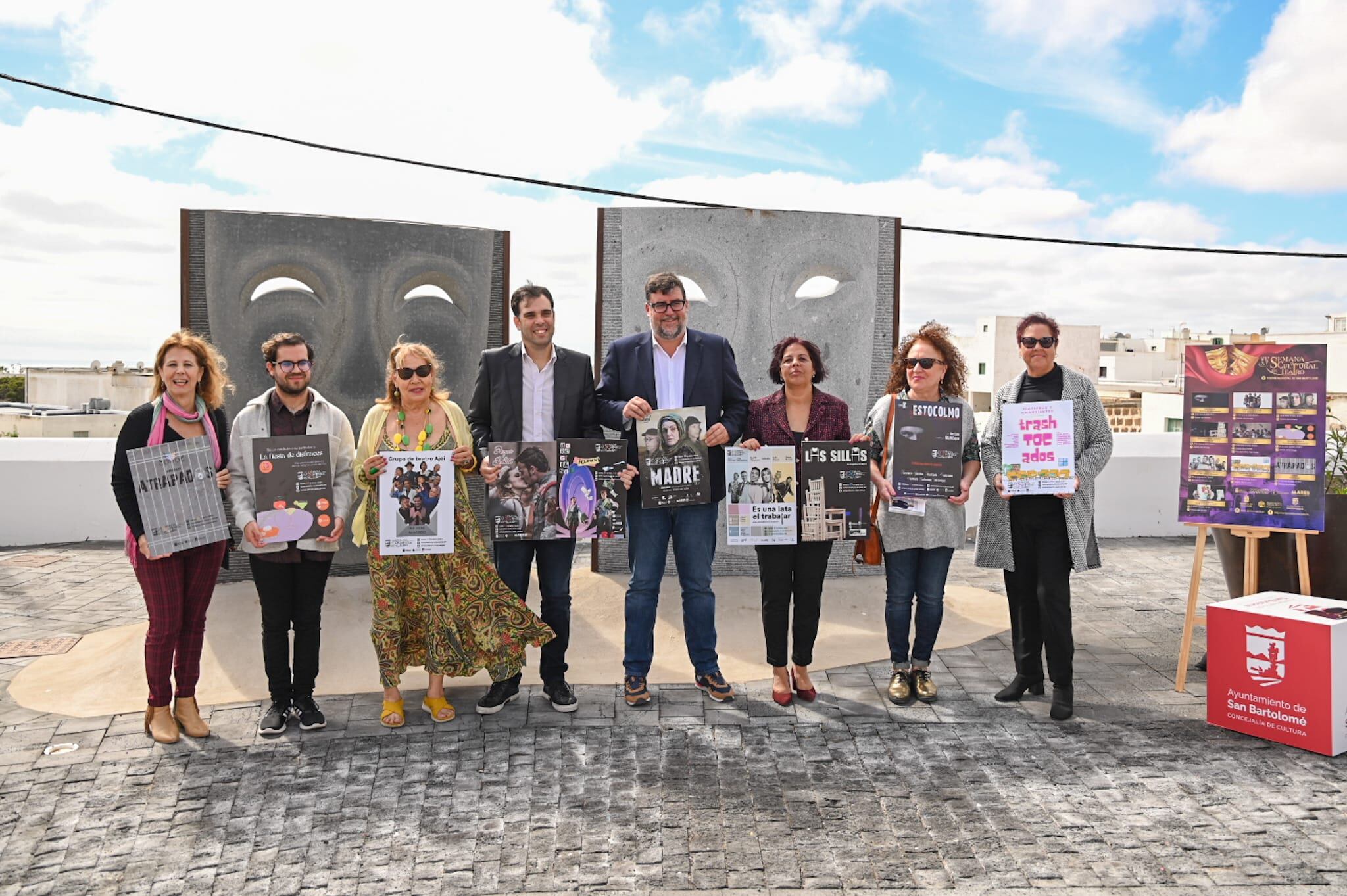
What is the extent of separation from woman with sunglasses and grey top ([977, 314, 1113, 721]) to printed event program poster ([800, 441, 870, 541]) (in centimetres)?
66

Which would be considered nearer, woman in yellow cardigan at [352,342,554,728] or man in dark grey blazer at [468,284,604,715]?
woman in yellow cardigan at [352,342,554,728]

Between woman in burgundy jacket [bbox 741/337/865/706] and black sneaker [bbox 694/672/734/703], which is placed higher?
woman in burgundy jacket [bbox 741/337/865/706]

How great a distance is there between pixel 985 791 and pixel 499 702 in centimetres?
217

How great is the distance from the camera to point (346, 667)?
5.26 metres

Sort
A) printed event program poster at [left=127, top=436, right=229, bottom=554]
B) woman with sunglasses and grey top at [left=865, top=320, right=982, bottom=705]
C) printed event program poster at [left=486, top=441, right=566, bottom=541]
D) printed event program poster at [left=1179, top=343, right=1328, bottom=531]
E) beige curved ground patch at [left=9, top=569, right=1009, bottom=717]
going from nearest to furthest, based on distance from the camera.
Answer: printed event program poster at [left=127, top=436, right=229, bottom=554], printed event program poster at [left=486, top=441, right=566, bottom=541], woman with sunglasses and grey top at [left=865, top=320, right=982, bottom=705], printed event program poster at [left=1179, top=343, right=1328, bottom=531], beige curved ground patch at [left=9, top=569, right=1009, bottom=717]

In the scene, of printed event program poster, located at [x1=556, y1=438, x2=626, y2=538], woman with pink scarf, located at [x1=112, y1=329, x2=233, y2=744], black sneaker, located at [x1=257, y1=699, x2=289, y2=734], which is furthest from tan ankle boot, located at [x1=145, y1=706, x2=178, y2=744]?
printed event program poster, located at [x1=556, y1=438, x2=626, y2=538]

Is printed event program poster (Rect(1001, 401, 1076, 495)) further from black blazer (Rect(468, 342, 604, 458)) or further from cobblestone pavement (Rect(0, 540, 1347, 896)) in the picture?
black blazer (Rect(468, 342, 604, 458))

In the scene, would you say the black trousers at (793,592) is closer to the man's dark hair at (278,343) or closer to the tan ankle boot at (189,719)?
the man's dark hair at (278,343)

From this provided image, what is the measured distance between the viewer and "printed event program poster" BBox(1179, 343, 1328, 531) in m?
4.70

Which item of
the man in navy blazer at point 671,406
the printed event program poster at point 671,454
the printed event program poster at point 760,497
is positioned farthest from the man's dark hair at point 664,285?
the printed event program poster at point 760,497

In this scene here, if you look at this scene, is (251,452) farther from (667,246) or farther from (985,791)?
(667,246)

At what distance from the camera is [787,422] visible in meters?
4.52

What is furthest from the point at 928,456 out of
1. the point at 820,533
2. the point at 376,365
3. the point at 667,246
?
the point at 376,365

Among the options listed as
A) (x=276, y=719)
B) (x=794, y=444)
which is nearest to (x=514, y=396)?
(x=794, y=444)
